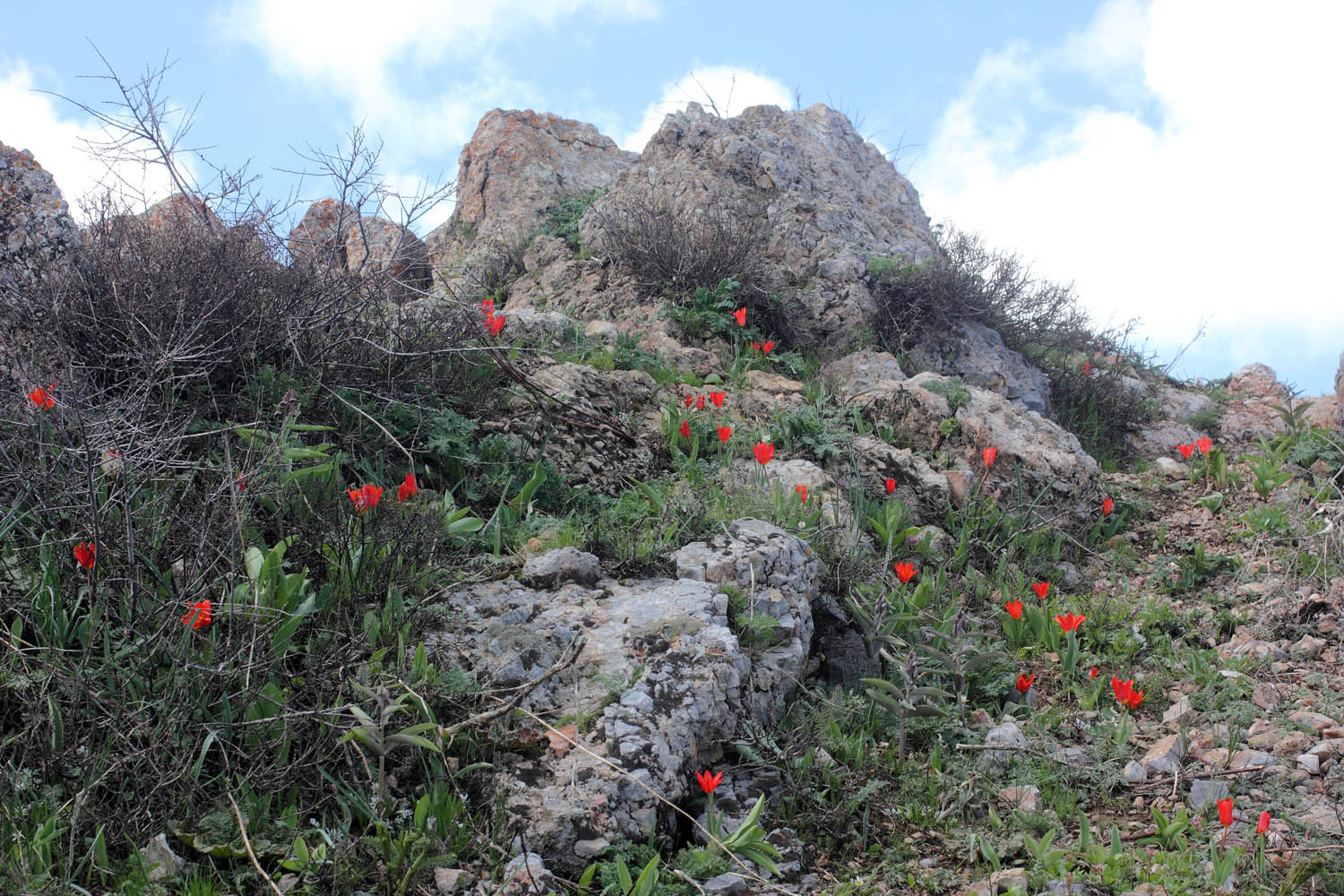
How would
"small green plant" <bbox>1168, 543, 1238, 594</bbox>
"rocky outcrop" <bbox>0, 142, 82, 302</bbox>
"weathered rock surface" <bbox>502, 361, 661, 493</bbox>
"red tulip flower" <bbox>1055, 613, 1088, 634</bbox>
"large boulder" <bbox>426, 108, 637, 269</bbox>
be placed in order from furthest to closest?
1. "large boulder" <bbox>426, 108, 637, 269</bbox>
2. "small green plant" <bbox>1168, 543, 1238, 594</bbox>
3. "weathered rock surface" <bbox>502, 361, 661, 493</bbox>
4. "rocky outcrop" <bbox>0, 142, 82, 302</bbox>
5. "red tulip flower" <bbox>1055, 613, 1088, 634</bbox>

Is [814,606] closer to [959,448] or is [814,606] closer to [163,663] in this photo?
[959,448]

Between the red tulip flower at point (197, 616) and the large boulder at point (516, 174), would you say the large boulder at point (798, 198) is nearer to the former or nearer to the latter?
the large boulder at point (516, 174)

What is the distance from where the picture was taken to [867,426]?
5.82 meters

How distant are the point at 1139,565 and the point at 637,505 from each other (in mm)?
3277

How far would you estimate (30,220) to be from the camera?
14.8 feet

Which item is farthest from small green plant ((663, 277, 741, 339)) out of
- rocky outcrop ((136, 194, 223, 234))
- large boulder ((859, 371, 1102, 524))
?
rocky outcrop ((136, 194, 223, 234))

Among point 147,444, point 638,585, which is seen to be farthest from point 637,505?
point 147,444

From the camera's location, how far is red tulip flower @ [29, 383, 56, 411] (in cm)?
302

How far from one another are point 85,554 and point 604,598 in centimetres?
185

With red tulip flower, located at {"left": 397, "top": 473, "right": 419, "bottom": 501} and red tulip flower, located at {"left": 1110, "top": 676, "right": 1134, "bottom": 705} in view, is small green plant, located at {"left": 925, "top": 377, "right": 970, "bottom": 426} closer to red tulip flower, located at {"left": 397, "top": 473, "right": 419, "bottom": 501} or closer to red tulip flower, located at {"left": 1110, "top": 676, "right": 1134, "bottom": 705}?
red tulip flower, located at {"left": 1110, "top": 676, "right": 1134, "bottom": 705}

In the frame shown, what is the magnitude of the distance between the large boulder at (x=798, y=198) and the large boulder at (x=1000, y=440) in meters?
1.47

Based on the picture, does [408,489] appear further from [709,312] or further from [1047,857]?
[709,312]

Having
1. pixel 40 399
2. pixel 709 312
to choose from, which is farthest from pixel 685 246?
pixel 40 399

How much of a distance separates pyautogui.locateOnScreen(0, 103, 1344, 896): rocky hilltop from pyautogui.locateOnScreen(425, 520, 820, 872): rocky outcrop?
0.01 metres
